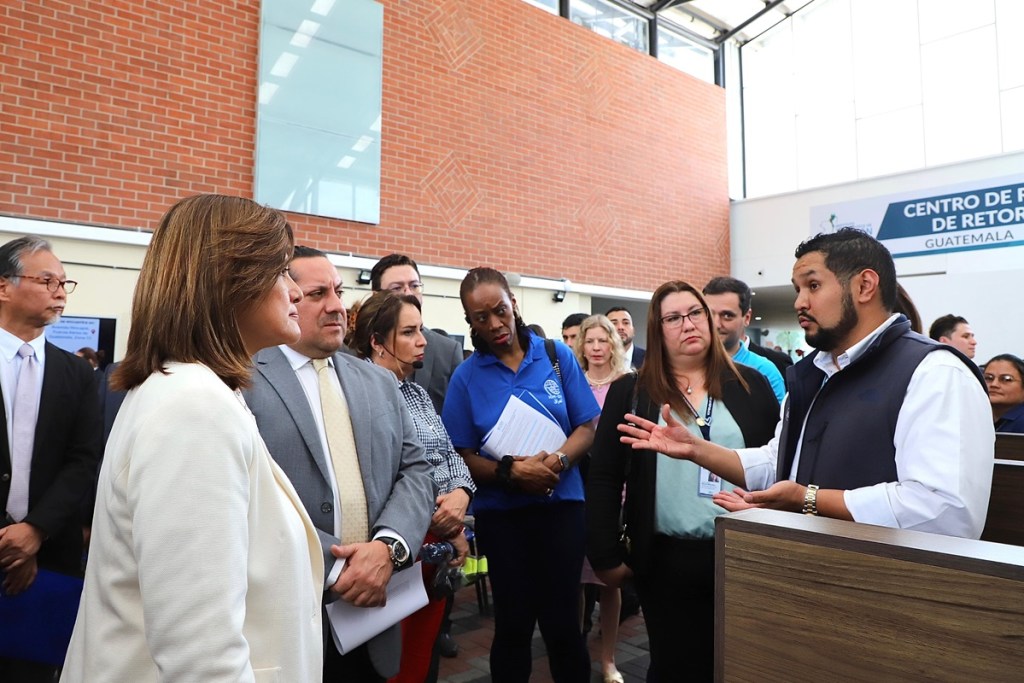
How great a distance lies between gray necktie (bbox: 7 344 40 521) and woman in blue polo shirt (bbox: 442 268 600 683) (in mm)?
1474

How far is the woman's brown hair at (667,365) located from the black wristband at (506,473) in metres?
0.58

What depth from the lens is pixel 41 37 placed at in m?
5.57

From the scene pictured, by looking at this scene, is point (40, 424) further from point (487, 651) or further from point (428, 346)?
point (487, 651)

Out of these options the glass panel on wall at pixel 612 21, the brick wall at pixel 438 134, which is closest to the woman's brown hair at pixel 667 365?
the brick wall at pixel 438 134

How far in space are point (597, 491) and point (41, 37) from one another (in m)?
6.19

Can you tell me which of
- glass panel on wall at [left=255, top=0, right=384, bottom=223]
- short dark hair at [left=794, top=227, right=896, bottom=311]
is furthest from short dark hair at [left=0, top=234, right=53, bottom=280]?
glass panel on wall at [left=255, top=0, right=384, bottom=223]

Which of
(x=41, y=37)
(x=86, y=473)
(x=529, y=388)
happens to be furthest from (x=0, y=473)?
(x=41, y=37)

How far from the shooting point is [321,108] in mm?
7043

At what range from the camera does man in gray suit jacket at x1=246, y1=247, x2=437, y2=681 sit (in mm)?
1679

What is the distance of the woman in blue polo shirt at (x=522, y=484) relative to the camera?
2.42 meters

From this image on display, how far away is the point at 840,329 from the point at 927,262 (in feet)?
32.0

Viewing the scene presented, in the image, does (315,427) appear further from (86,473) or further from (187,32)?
(187,32)

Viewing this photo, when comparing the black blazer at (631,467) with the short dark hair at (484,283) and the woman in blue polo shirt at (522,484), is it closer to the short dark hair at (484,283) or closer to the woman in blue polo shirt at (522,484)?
the woman in blue polo shirt at (522,484)

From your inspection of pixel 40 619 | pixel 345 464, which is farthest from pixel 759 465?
pixel 40 619
